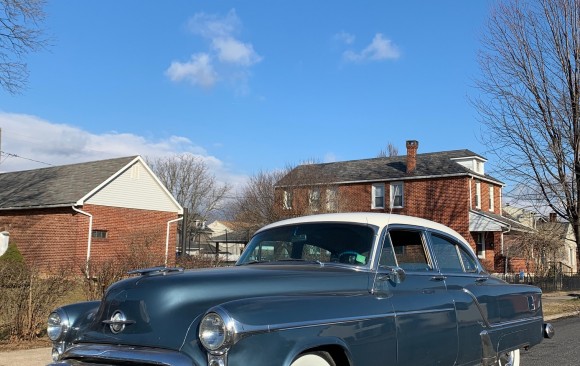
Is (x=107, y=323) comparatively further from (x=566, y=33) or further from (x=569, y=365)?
(x=566, y=33)

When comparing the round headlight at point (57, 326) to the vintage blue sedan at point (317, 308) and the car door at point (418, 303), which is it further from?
the car door at point (418, 303)

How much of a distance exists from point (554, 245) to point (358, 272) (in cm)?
3287

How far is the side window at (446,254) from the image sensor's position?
5.46 m

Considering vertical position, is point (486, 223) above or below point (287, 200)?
below

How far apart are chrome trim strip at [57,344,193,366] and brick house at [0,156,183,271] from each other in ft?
66.8

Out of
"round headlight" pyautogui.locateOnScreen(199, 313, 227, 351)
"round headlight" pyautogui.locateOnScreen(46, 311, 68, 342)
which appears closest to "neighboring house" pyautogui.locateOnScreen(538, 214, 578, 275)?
"round headlight" pyautogui.locateOnScreen(46, 311, 68, 342)

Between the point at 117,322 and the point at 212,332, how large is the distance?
29.8 inches

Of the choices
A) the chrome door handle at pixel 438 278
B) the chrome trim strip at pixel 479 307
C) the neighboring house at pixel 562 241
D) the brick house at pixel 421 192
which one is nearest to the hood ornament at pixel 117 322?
the chrome door handle at pixel 438 278

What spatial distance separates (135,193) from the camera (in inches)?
1147

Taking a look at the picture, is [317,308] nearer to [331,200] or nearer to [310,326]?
[310,326]

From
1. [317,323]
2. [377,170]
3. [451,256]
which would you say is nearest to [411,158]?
[377,170]

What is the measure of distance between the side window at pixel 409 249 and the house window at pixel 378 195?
29029 mm

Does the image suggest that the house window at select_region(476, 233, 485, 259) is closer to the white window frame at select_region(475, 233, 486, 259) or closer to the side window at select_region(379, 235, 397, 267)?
the white window frame at select_region(475, 233, 486, 259)

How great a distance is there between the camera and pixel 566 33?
58.0ft
